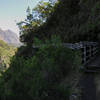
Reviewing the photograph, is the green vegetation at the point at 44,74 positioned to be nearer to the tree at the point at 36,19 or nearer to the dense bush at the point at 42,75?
the dense bush at the point at 42,75

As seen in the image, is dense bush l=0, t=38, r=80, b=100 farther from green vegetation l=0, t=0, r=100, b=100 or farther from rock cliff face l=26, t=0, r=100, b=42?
rock cliff face l=26, t=0, r=100, b=42

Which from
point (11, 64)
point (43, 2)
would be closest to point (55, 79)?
point (11, 64)

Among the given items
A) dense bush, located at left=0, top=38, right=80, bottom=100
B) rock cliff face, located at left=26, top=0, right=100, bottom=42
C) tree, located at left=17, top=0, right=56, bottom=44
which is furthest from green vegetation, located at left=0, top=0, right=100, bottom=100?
tree, located at left=17, top=0, right=56, bottom=44

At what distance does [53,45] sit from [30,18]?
Result: 20459 millimetres

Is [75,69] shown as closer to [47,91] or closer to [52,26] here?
[47,91]

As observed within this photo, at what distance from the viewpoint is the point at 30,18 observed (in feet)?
84.6

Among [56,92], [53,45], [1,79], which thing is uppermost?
[53,45]

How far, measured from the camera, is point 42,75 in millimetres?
5676

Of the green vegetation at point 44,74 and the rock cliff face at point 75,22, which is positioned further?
the rock cliff face at point 75,22

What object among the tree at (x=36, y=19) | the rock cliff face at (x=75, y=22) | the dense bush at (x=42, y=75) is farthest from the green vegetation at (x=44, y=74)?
the tree at (x=36, y=19)

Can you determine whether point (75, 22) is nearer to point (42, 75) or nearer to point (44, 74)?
point (44, 74)

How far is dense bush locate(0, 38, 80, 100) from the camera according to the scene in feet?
17.7

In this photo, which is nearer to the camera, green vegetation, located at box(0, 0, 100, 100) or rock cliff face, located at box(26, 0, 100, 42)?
green vegetation, located at box(0, 0, 100, 100)

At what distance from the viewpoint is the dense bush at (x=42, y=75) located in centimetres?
540
